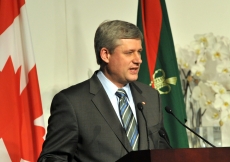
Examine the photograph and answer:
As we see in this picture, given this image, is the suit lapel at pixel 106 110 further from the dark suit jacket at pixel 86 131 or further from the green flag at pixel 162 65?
the green flag at pixel 162 65

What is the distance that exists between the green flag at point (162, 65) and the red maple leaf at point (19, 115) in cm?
88

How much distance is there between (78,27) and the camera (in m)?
4.13

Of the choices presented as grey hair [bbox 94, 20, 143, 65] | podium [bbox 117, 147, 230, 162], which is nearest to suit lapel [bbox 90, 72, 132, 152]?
grey hair [bbox 94, 20, 143, 65]

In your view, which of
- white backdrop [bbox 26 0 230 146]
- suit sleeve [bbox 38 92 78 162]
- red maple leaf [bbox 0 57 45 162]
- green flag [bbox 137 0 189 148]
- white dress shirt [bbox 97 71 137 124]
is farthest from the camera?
white backdrop [bbox 26 0 230 146]

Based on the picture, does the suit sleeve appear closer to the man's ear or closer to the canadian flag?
the man's ear

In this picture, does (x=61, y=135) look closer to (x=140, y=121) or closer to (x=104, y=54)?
(x=140, y=121)

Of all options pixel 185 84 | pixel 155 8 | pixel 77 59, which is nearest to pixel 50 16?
pixel 77 59

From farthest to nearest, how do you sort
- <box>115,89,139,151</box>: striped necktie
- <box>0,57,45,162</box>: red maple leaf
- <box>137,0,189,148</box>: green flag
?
<box>137,0,189,148</box>: green flag → <box>0,57,45,162</box>: red maple leaf → <box>115,89,139,151</box>: striped necktie

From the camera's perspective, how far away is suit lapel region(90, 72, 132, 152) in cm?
269

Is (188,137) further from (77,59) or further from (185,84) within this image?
(77,59)

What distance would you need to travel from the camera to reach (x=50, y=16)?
4.02m

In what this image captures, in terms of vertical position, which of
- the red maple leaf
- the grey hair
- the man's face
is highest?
the grey hair

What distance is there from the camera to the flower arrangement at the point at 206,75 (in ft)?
13.1

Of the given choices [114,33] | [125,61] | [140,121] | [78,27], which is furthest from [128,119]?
[78,27]
